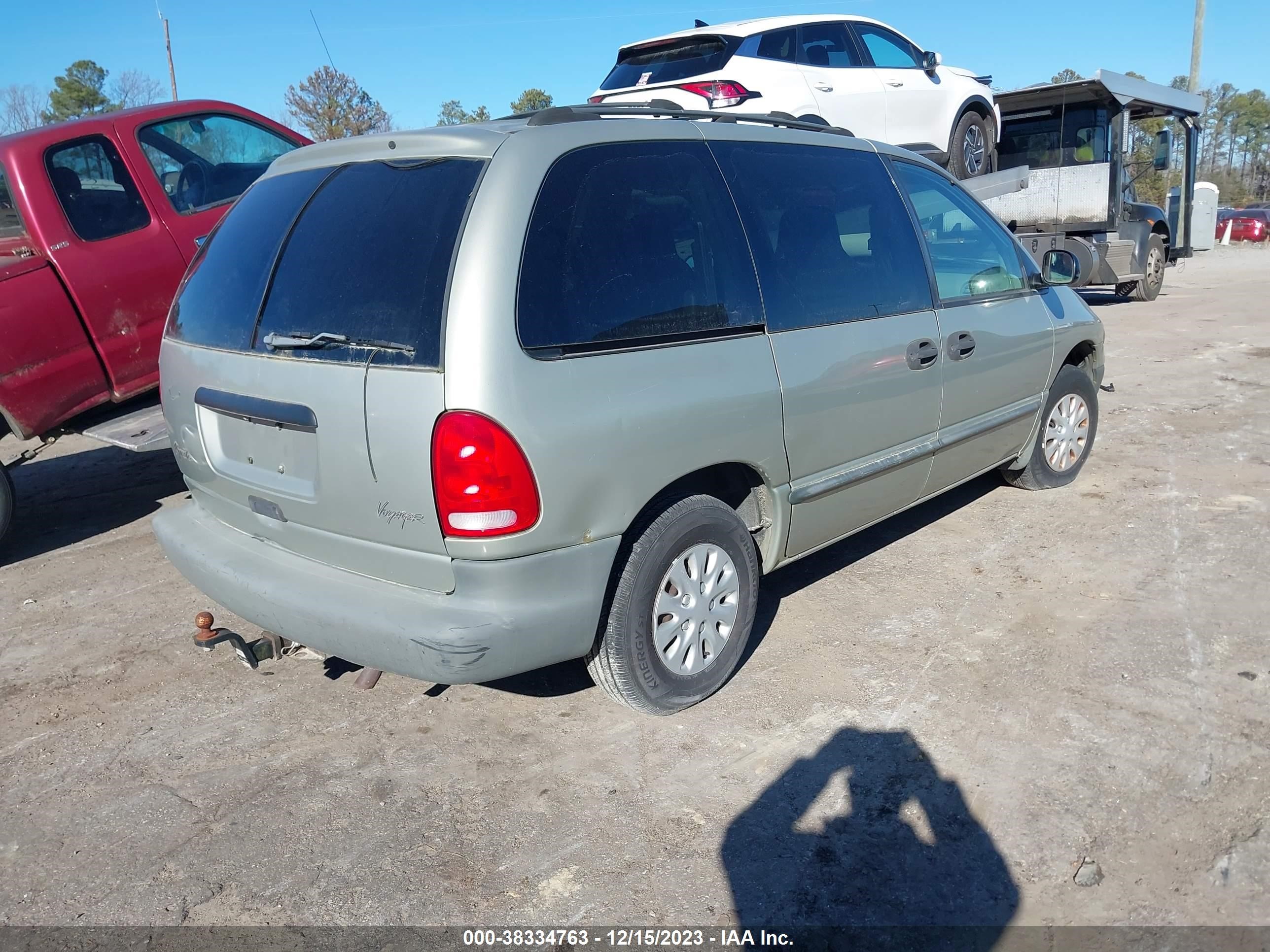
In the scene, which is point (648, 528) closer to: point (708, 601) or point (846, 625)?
point (708, 601)

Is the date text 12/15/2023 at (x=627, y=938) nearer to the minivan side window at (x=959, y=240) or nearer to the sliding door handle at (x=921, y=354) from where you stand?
the sliding door handle at (x=921, y=354)

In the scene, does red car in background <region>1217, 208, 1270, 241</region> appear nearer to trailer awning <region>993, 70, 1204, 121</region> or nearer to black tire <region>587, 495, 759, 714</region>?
trailer awning <region>993, 70, 1204, 121</region>

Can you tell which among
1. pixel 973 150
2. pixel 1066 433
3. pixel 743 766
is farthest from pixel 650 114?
pixel 973 150

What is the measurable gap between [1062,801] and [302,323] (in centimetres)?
268

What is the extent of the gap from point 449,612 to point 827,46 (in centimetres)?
684

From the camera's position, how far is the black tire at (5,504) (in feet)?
17.2

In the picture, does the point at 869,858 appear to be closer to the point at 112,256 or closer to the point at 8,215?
the point at 112,256

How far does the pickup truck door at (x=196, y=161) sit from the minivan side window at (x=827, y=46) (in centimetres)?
403

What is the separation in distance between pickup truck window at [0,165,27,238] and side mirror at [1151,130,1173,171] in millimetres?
12898

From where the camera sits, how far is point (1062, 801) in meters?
2.81

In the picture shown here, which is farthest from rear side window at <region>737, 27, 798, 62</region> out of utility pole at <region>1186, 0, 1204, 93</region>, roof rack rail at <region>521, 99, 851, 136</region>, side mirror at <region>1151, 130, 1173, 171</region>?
utility pole at <region>1186, 0, 1204, 93</region>

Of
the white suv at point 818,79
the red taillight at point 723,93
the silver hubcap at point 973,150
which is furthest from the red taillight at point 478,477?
the silver hubcap at point 973,150

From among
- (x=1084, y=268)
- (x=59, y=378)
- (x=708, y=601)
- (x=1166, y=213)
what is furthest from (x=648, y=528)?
(x=1166, y=213)

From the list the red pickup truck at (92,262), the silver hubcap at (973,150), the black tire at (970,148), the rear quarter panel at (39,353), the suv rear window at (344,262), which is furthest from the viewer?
the silver hubcap at (973,150)
